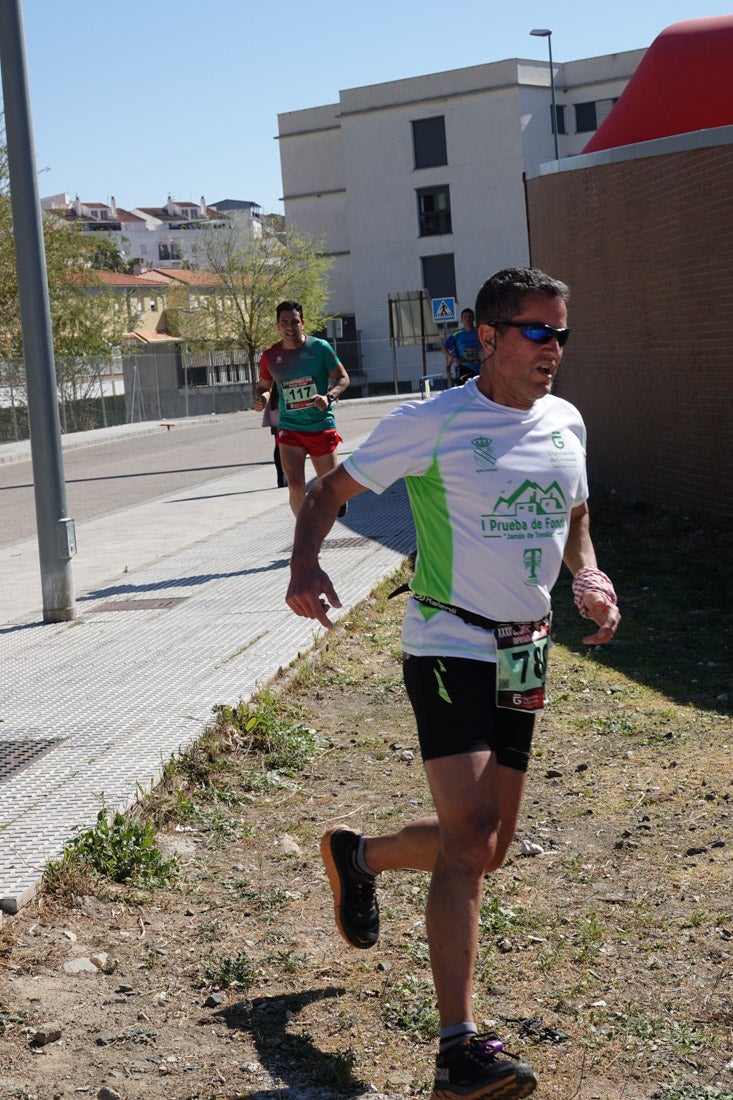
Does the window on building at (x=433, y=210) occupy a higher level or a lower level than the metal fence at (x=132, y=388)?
higher

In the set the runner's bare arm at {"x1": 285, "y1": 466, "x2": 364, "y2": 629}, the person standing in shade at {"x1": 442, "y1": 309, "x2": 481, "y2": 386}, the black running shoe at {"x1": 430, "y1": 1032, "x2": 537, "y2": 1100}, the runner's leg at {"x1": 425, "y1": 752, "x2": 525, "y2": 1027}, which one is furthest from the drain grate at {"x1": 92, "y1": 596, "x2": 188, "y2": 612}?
the person standing in shade at {"x1": 442, "y1": 309, "x2": 481, "y2": 386}

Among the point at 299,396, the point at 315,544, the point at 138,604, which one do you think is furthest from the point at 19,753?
the point at 299,396

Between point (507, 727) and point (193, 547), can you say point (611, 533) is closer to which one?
point (193, 547)

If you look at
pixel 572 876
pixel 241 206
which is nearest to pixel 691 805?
pixel 572 876

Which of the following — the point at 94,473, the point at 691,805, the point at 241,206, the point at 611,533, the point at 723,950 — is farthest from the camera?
the point at 241,206

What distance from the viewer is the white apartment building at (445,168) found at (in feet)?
212

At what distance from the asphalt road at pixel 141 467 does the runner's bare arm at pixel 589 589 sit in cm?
1160

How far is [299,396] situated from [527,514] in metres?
7.61

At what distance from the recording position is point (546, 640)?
11.8ft

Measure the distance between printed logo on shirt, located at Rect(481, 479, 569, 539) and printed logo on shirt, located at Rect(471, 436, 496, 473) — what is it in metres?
0.09

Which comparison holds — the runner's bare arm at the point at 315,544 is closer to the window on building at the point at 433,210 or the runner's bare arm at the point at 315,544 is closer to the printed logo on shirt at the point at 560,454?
the printed logo on shirt at the point at 560,454

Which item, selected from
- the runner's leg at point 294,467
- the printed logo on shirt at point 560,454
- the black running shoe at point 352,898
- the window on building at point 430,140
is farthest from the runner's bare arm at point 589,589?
the window on building at point 430,140

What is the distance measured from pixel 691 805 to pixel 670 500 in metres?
8.02

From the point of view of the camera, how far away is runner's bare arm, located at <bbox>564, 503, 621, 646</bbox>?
376cm
